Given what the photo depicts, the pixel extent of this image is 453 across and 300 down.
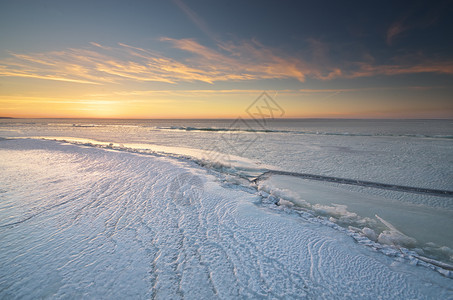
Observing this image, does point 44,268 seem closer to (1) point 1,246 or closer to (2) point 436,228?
(1) point 1,246

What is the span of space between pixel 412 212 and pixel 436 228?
2.50 ft

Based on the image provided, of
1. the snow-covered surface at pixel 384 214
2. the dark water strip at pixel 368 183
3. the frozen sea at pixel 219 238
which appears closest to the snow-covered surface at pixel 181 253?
the frozen sea at pixel 219 238

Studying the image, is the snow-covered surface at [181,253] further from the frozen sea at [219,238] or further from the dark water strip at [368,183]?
the dark water strip at [368,183]

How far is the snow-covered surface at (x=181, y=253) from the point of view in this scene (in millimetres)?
2232

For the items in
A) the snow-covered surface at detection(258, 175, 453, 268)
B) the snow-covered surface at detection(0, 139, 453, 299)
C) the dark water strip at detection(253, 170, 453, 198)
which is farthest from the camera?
the dark water strip at detection(253, 170, 453, 198)

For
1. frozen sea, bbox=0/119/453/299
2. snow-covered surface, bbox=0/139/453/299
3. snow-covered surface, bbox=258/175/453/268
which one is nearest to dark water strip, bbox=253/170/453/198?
frozen sea, bbox=0/119/453/299

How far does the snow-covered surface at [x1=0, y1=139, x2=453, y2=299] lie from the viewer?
2232mm

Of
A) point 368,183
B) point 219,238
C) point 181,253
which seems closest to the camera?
point 181,253

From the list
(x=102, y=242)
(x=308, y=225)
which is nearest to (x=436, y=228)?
(x=308, y=225)

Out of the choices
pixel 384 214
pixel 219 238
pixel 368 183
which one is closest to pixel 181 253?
pixel 219 238

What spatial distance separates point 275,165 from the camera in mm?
9055

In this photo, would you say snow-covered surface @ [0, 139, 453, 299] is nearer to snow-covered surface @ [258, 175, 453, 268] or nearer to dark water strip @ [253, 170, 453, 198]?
snow-covered surface @ [258, 175, 453, 268]

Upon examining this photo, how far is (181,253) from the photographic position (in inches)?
111

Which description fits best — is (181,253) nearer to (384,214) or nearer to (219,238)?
(219,238)
